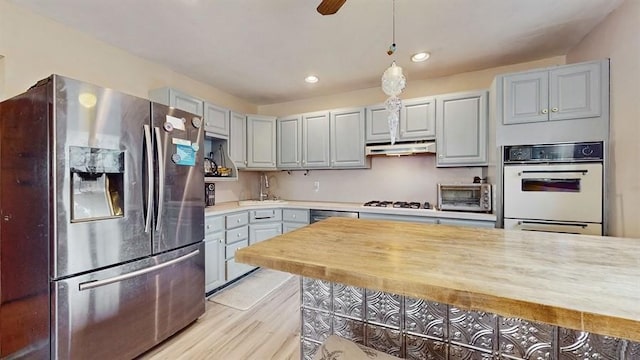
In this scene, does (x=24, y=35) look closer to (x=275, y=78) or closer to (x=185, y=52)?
(x=185, y=52)

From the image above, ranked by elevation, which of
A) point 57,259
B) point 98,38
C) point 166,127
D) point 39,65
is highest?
point 98,38

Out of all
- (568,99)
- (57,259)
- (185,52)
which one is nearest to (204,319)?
(57,259)

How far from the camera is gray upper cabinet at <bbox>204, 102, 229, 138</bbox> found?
Result: 10.1 ft

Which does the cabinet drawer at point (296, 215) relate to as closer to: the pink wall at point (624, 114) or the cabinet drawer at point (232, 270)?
the cabinet drawer at point (232, 270)

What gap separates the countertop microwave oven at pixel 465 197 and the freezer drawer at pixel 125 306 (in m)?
2.50

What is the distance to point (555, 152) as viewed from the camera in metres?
2.16

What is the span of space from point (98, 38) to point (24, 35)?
1.59 ft

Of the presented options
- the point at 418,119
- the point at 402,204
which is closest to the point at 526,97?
the point at 418,119

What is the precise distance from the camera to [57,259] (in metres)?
1.43

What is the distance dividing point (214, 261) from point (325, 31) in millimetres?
2465

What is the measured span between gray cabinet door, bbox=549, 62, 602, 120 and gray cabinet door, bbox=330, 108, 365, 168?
1845 millimetres

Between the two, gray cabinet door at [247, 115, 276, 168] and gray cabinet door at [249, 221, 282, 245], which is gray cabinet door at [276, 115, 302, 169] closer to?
gray cabinet door at [247, 115, 276, 168]

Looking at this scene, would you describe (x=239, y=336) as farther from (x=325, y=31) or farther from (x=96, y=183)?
(x=325, y=31)

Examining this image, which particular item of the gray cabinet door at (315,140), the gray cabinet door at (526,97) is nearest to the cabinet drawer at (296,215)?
the gray cabinet door at (315,140)
